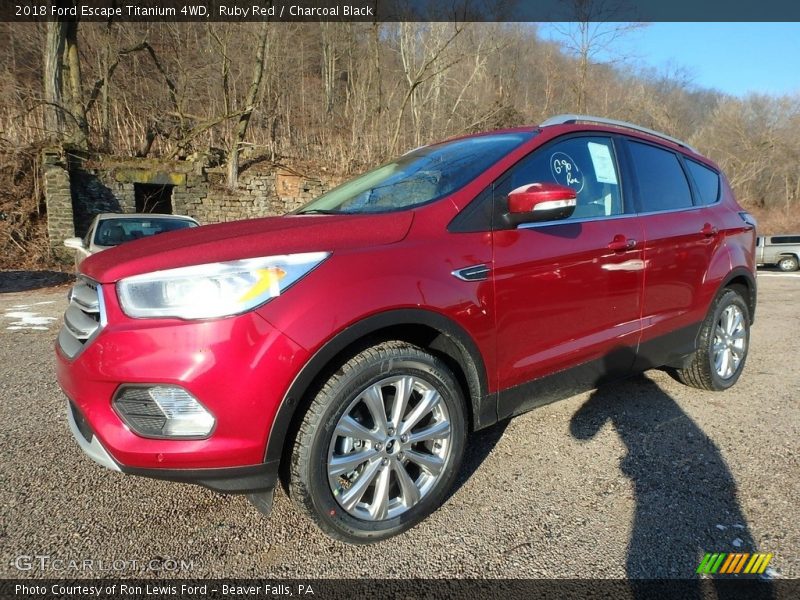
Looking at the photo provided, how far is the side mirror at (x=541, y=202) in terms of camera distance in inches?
86.1

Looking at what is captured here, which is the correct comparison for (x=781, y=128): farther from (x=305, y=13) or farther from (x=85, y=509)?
(x=85, y=509)

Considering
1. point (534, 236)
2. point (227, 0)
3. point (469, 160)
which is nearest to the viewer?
point (534, 236)

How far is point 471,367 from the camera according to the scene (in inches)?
88.4

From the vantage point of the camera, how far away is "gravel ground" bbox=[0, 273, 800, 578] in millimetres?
1924

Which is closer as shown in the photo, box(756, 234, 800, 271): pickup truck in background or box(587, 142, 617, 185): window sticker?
box(587, 142, 617, 185): window sticker

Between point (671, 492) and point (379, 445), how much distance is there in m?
1.46

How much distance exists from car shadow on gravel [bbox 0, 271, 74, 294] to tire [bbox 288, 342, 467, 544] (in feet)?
35.9

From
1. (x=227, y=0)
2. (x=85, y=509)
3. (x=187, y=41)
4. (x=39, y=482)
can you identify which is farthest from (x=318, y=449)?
(x=187, y=41)

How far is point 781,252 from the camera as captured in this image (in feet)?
72.7

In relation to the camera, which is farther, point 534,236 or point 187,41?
point 187,41

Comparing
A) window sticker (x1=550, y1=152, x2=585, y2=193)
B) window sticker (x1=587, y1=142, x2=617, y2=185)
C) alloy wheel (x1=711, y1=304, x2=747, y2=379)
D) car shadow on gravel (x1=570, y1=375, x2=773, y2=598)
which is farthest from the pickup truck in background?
window sticker (x1=550, y1=152, x2=585, y2=193)

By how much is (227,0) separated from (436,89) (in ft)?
31.8

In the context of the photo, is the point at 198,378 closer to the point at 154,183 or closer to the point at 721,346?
the point at 721,346

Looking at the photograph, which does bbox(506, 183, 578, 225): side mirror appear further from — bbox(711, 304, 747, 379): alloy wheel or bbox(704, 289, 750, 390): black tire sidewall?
bbox(711, 304, 747, 379): alloy wheel
